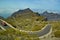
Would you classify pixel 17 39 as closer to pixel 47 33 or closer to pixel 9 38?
pixel 9 38

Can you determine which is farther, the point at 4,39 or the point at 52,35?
the point at 52,35

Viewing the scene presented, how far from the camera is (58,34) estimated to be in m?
46.9

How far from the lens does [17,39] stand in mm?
27922

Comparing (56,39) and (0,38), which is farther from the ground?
(0,38)

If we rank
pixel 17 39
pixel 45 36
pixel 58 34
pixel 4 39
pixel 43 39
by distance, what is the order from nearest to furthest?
pixel 4 39
pixel 17 39
pixel 43 39
pixel 45 36
pixel 58 34

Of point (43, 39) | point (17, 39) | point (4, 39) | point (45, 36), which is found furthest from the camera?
point (45, 36)

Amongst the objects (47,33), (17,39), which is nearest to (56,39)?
(47,33)

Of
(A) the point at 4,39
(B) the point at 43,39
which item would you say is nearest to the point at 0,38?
(A) the point at 4,39

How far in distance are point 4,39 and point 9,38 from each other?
938 millimetres

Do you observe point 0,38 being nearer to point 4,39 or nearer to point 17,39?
point 4,39

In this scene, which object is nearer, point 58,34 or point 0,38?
point 0,38

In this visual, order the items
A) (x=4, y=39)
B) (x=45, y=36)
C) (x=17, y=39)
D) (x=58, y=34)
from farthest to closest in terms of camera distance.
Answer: (x=58, y=34) → (x=45, y=36) → (x=17, y=39) → (x=4, y=39)

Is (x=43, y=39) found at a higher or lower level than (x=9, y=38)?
lower

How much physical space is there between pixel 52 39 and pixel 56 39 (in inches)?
40.0
